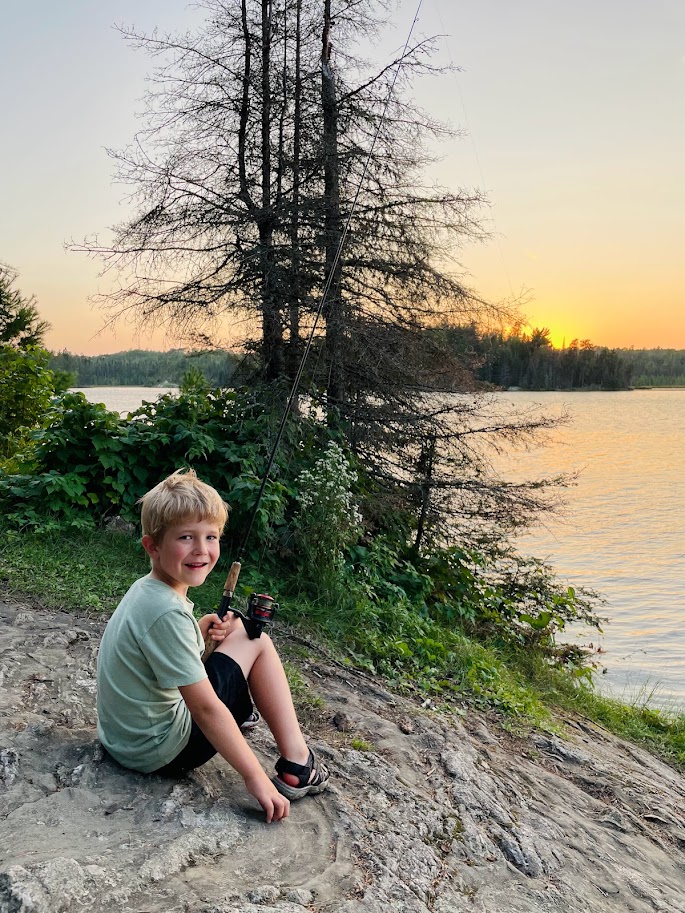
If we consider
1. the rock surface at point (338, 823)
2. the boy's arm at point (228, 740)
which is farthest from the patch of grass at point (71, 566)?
the boy's arm at point (228, 740)

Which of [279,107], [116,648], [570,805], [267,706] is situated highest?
[279,107]

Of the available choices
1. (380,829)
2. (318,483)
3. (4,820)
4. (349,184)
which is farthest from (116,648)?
(349,184)

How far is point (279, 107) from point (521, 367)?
520cm

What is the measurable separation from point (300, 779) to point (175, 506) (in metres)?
1.20

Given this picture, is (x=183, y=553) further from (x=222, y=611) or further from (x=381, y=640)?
(x=381, y=640)

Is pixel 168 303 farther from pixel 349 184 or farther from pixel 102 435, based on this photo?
pixel 349 184

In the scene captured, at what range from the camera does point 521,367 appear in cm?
1097

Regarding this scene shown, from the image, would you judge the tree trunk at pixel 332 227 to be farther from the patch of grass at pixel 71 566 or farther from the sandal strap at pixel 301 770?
the sandal strap at pixel 301 770

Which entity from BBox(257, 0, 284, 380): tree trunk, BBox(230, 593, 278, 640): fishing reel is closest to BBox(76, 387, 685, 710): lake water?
BBox(257, 0, 284, 380): tree trunk

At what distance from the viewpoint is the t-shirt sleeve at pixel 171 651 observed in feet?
8.55

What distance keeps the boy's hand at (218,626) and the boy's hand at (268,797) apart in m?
0.54

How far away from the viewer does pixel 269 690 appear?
9.76 feet

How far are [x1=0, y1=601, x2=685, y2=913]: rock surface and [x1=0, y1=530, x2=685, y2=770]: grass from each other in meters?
0.42

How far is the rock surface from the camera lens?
234cm
